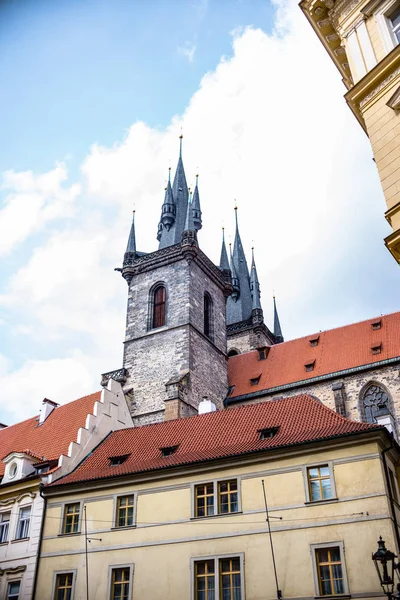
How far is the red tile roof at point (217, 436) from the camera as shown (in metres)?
17.2

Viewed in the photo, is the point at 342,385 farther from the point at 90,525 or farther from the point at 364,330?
the point at 90,525

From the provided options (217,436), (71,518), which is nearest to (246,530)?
(217,436)

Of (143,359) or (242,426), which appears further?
(143,359)

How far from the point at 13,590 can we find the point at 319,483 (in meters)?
10.1

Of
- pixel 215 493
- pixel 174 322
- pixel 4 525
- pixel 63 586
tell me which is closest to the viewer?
pixel 215 493

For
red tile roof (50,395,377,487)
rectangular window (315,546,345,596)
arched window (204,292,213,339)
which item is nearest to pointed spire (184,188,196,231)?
arched window (204,292,213,339)

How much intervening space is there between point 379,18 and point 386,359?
20.0 metres

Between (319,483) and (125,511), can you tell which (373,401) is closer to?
(319,483)

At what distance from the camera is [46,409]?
27172 mm

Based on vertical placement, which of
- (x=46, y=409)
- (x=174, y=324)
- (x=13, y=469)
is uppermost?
(x=174, y=324)

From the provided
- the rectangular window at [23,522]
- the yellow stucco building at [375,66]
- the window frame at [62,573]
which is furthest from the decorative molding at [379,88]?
the rectangular window at [23,522]

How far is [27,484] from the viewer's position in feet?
66.4

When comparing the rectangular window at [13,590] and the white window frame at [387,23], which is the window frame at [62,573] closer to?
the rectangular window at [13,590]

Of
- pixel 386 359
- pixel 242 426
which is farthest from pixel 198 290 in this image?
pixel 242 426
